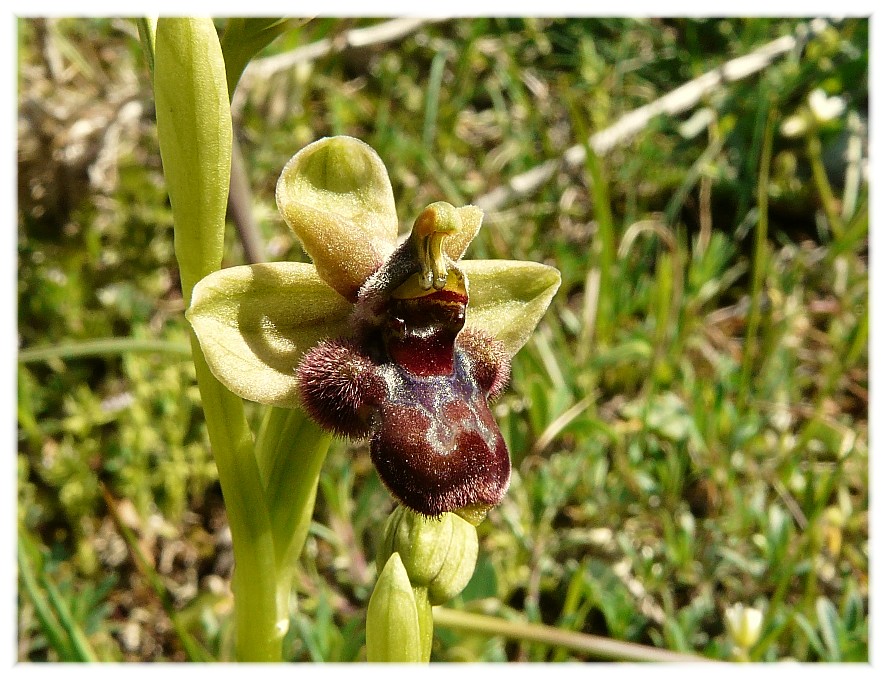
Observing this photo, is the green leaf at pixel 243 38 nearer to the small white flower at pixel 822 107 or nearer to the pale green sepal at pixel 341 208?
the pale green sepal at pixel 341 208

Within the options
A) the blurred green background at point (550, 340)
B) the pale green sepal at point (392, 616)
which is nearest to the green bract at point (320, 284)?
the pale green sepal at point (392, 616)

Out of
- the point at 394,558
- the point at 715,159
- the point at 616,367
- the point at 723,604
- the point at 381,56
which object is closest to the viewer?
the point at 394,558

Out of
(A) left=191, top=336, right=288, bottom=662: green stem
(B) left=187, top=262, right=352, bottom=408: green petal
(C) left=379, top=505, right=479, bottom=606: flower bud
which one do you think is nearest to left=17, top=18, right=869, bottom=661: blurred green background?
(A) left=191, top=336, right=288, bottom=662: green stem

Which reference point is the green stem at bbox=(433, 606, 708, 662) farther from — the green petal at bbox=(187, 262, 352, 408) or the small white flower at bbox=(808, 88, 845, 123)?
the small white flower at bbox=(808, 88, 845, 123)

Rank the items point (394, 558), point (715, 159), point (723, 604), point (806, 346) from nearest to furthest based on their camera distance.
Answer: point (394, 558) → point (723, 604) → point (806, 346) → point (715, 159)

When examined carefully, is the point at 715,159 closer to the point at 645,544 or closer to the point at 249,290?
the point at 645,544

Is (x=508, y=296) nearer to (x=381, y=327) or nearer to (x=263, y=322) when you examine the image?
(x=381, y=327)

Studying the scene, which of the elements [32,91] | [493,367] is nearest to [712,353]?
[493,367]
